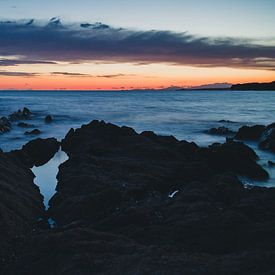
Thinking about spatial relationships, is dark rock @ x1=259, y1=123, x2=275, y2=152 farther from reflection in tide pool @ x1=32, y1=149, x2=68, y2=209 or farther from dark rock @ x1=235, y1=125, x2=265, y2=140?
reflection in tide pool @ x1=32, y1=149, x2=68, y2=209

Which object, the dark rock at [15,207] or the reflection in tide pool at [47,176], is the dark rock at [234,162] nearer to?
the reflection in tide pool at [47,176]

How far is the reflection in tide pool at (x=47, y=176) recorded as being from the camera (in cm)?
2409

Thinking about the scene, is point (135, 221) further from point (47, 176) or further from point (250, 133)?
point (250, 133)

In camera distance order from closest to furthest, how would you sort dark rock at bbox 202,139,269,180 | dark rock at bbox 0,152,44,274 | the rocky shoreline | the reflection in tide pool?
the rocky shoreline < dark rock at bbox 0,152,44,274 < the reflection in tide pool < dark rock at bbox 202,139,269,180

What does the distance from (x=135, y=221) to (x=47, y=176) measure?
13.5 metres

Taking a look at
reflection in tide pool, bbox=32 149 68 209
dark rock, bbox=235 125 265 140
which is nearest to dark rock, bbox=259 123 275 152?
dark rock, bbox=235 125 265 140

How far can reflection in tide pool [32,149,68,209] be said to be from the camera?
24.1 metres

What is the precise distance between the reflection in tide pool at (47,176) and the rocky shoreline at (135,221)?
0.61 meters

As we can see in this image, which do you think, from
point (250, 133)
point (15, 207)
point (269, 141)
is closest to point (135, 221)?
point (15, 207)

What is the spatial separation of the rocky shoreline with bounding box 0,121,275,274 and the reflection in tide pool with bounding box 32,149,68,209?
612 mm

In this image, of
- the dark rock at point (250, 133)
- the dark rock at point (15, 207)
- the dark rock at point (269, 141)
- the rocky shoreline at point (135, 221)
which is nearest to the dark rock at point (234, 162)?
the rocky shoreline at point (135, 221)

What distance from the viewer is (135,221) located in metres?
16.2

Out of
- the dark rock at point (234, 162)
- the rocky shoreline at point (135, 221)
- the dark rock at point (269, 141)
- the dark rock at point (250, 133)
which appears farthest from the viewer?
the dark rock at point (250, 133)

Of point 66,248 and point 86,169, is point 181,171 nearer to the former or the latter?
point 86,169
